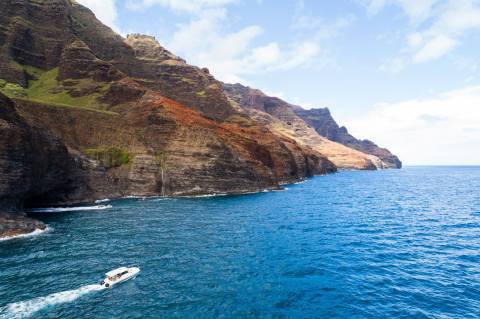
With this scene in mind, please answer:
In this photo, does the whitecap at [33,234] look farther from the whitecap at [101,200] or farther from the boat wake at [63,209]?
the whitecap at [101,200]

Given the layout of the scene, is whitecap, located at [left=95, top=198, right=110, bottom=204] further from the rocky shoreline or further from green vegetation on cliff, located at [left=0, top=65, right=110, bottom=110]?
green vegetation on cliff, located at [left=0, top=65, right=110, bottom=110]

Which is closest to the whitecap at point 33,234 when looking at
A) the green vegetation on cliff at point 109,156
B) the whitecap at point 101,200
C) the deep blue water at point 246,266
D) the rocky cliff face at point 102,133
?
the deep blue water at point 246,266

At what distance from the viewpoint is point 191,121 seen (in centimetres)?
11794

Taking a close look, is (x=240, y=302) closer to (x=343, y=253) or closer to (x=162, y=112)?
(x=343, y=253)

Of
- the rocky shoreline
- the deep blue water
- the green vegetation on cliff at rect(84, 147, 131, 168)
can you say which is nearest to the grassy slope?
the green vegetation on cliff at rect(84, 147, 131, 168)

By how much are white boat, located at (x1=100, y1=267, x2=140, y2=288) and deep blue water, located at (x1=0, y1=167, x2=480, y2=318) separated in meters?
0.77

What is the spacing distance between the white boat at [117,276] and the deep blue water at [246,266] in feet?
2.52

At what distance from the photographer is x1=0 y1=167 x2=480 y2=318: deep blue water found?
28984 mm

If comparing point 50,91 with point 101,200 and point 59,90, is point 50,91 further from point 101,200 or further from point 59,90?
point 101,200

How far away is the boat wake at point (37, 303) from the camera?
90.0ft

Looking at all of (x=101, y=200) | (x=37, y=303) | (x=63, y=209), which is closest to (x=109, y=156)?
(x=101, y=200)

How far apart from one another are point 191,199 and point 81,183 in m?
31.1

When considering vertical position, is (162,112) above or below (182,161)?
above

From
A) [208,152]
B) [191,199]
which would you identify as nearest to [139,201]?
[191,199]
